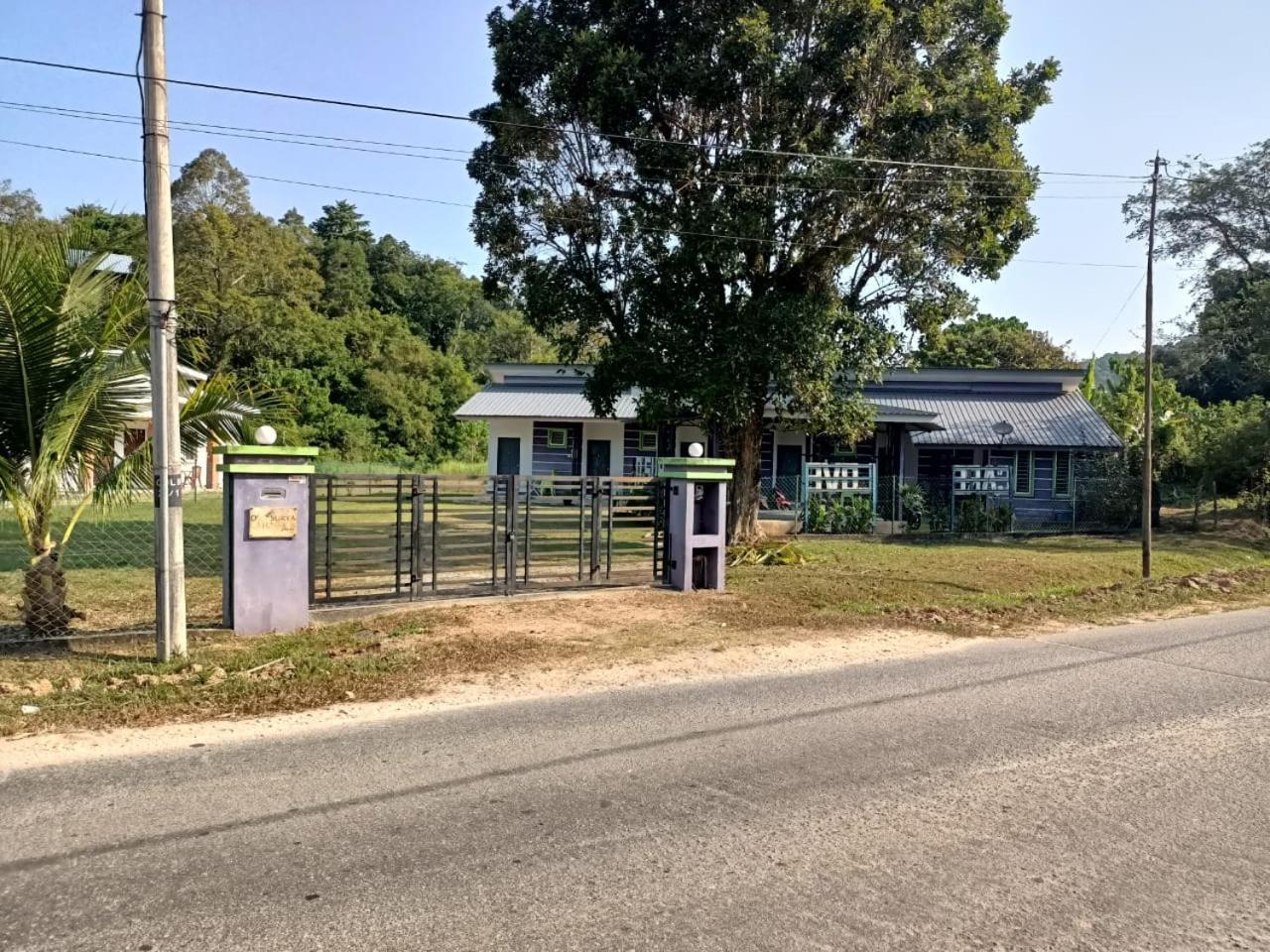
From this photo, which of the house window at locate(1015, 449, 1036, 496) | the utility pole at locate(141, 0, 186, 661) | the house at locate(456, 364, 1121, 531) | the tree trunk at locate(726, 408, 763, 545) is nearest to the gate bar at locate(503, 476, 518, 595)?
the utility pole at locate(141, 0, 186, 661)

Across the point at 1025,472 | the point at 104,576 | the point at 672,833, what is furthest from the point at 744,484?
the point at 672,833

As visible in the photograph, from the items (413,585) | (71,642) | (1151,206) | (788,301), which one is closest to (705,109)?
(788,301)

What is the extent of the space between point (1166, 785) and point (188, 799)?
5.39m

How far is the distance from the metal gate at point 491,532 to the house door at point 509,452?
1592 centimetres

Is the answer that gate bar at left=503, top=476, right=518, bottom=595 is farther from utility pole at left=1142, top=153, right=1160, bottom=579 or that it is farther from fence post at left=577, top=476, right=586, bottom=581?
utility pole at left=1142, top=153, right=1160, bottom=579

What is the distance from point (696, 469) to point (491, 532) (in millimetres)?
2949

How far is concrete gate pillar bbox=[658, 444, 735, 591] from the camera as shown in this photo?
12.8m

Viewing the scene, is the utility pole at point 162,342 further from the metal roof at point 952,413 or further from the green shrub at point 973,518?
the green shrub at point 973,518

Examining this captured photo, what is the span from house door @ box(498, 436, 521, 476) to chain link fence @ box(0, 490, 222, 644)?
10.9m

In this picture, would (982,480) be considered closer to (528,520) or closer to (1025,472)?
(1025,472)

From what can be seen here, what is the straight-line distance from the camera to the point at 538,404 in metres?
30.6

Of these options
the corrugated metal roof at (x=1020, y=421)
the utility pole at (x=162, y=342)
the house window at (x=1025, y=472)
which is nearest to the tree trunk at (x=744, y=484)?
the corrugated metal roof at (x=1020, y=421)

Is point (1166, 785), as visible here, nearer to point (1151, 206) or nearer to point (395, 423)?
point (1151, 206)

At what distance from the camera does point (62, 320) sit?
812cm
